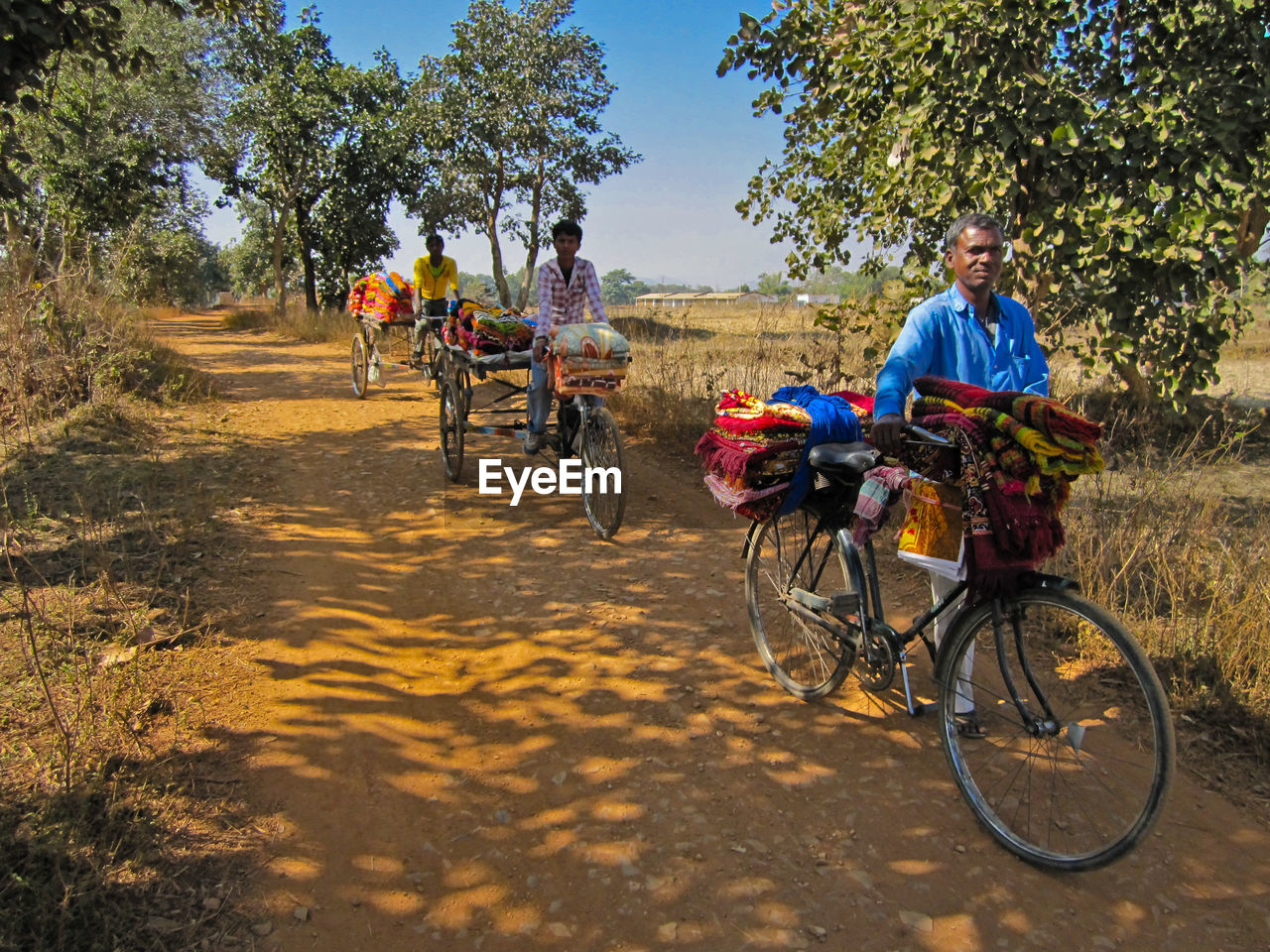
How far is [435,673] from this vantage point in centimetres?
407

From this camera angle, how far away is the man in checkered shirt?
624 centimetres

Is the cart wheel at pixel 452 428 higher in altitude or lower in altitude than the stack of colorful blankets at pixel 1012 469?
lower

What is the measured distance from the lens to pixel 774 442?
3.36m

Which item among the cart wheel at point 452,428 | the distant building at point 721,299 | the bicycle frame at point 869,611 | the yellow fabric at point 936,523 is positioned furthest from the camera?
the distant building at point 721,299

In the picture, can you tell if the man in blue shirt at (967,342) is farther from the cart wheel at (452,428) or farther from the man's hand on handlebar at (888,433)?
the cart wheel at (452,428)

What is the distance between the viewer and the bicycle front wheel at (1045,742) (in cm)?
254

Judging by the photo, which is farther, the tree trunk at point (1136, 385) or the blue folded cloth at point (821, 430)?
the tree trunk at point (1136, 385)

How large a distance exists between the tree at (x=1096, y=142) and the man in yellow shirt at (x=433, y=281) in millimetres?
6023

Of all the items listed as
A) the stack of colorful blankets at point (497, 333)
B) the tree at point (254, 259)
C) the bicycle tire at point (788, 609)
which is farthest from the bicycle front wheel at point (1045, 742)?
the tree at point (254, 259)

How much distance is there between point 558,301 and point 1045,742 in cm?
475

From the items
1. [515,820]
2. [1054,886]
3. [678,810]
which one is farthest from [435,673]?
[1054,886]

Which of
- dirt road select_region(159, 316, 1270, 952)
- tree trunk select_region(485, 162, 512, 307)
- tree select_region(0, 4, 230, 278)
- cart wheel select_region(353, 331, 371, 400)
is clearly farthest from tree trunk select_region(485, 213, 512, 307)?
dirt road select_region(159, 316, 1270, 952)

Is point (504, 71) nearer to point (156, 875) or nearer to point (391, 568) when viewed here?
point (391, 568)

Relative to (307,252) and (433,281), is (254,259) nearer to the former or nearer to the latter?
(307,252)
